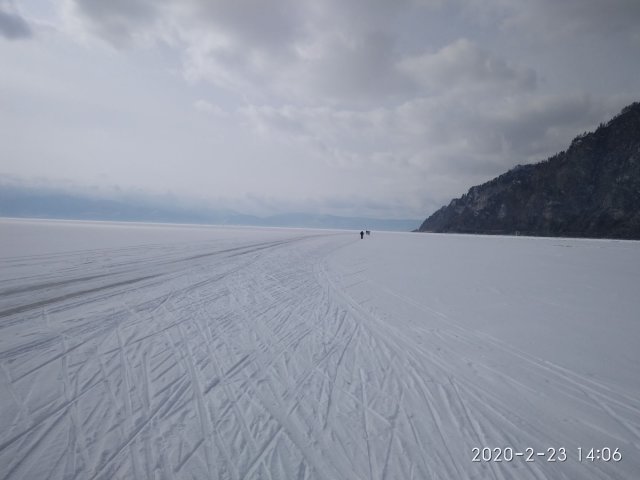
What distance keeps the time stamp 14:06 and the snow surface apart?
0.05 m

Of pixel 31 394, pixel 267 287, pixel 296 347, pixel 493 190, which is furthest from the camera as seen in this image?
pixel 493 190

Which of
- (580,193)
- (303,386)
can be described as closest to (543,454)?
(303,386)

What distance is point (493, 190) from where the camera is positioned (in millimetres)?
146625

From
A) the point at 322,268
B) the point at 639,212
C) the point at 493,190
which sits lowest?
the point at 322,268

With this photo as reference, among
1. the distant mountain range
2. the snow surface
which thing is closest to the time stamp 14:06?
the snow surface

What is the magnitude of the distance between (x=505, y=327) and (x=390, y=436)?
5.06m

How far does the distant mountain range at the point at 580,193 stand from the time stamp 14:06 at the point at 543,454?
113909 millimetres

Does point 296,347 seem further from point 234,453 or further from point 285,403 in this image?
point 234,453

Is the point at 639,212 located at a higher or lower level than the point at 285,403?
higher

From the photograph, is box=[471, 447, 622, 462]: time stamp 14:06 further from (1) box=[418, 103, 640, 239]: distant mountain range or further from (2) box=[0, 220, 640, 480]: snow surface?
(1) box=[418, 103, 640, 239]: distant mountain range

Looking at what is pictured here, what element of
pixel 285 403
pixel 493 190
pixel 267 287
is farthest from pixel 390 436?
pixel 493 190

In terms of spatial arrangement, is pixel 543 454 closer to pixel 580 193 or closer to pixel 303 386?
pixel 303 386

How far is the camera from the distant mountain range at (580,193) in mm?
91562

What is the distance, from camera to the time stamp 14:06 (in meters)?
2.97
